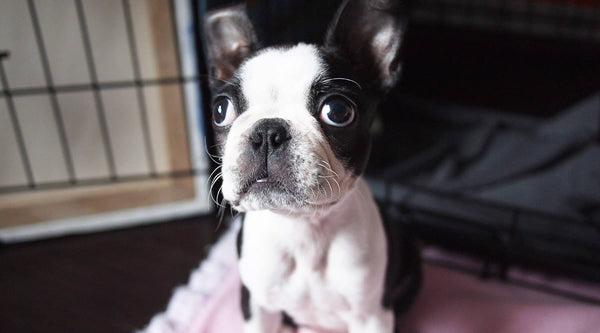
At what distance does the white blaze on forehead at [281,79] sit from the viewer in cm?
78

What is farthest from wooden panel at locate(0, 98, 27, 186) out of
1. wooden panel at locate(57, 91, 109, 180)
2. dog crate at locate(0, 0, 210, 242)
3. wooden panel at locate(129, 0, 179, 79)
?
wooden panel at locate(129, 0, 179, 79)

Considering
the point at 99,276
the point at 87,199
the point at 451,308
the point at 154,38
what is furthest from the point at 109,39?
the point at 451,308

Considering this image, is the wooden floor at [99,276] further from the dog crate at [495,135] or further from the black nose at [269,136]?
the black nose at [269,136]

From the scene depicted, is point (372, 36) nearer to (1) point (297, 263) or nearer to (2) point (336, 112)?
(2) point (336, 112)

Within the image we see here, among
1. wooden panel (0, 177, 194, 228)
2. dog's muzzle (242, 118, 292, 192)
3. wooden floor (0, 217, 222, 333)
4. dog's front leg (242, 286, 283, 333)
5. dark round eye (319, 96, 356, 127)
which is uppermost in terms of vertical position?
dark round eye (319, 96, 356, 127)

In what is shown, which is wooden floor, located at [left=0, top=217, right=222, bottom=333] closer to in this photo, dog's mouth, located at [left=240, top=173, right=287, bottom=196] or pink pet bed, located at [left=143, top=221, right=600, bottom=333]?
pink pet bed, located at [left=143, top=221, right=600, bottom=333]

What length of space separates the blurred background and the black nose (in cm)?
52

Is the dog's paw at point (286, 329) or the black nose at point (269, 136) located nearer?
the black nose at point (269, 136)

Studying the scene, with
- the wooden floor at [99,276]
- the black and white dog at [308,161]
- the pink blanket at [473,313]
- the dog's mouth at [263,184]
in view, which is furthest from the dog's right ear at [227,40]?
the wooden floor at [99,276]

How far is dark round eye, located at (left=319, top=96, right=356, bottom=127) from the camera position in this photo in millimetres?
783

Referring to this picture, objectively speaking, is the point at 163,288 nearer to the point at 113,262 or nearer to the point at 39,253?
the point at 113,262

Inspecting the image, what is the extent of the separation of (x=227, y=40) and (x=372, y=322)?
56 centimetres

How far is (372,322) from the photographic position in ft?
3.22

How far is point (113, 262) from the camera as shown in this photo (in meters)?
1.59
